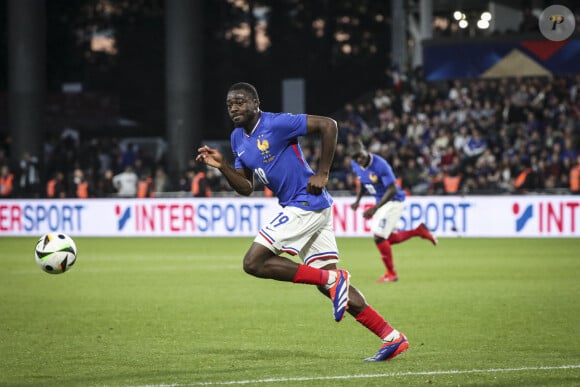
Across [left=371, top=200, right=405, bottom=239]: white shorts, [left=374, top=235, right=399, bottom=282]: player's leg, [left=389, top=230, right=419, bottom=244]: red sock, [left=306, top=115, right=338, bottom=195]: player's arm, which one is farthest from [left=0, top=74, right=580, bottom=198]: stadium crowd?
[left=306, top=115, right=338, bottom=195]: player's arm

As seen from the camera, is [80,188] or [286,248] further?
[80,188]

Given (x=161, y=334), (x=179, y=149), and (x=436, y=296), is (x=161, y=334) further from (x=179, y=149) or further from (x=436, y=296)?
(x=179, y=149)

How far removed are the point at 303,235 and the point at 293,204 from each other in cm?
27

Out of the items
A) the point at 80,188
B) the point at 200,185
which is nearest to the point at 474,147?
the point at 200,185

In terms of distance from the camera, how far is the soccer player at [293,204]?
8.34 metres

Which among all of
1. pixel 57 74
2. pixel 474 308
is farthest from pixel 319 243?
pixel 57 74

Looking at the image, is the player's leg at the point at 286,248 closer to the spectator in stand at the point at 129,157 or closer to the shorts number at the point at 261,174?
the shorts number at the point at 261,174

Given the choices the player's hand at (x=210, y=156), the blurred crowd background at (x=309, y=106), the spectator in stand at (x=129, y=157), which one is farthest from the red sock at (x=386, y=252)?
the spectator in stand at (x=129, y=157)

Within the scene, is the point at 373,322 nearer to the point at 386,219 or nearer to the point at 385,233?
the point at 385,233

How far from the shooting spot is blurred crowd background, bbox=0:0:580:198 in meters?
29.4

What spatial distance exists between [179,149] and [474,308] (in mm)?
25600

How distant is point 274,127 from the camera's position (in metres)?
8.58

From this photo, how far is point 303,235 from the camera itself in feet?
28.2

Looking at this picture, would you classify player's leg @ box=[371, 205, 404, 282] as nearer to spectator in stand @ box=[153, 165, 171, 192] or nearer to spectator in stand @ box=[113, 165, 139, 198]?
spectator in stand @ box=[113, 165, 139, 198]
